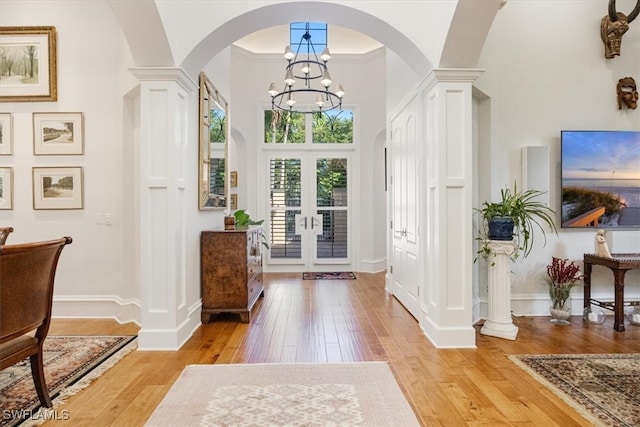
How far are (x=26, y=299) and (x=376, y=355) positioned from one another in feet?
7.51

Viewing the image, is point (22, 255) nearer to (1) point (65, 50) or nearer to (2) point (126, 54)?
(2) point (126, 54)

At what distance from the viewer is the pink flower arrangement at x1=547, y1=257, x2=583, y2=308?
3.78 m

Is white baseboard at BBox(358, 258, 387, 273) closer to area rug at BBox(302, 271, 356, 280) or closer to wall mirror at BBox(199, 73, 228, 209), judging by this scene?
area rug at BBox(302, 271, 356, 280)

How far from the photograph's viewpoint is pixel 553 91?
400cm

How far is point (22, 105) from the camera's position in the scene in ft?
12.9

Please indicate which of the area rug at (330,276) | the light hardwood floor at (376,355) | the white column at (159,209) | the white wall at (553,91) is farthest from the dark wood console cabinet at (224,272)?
the white wall at (553,91)

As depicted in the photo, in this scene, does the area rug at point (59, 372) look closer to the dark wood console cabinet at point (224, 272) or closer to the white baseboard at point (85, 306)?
the white baseboard at point (85, 306)

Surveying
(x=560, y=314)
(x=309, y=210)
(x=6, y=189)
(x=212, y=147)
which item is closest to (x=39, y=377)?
(x=212, y=147)

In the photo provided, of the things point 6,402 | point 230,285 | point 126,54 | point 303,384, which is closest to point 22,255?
point 6,402

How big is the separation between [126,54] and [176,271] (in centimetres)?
235

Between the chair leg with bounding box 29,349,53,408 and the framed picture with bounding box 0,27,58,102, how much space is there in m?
2.95

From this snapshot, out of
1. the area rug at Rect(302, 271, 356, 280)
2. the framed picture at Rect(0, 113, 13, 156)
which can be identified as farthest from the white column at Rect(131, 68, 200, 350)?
the area rug at Rect(302, 271, 356, 280)

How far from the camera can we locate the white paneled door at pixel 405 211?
4.00 metres
